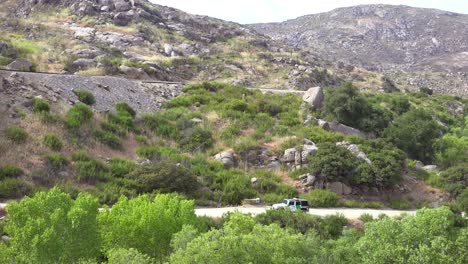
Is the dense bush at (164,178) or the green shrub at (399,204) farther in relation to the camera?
the green shrub at (399,204)

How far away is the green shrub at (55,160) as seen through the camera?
955 inches

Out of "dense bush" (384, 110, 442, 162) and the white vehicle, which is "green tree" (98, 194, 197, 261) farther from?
"dense bush" (384, 110, 442, 162)

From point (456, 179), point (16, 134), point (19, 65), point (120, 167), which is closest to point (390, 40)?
point (456, 179)

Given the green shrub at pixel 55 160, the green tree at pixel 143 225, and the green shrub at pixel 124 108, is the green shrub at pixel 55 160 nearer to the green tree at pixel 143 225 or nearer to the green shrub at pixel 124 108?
the green shrub at pixel 124 108

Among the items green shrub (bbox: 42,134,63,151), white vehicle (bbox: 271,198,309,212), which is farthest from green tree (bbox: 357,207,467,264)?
green shrub (bbox: 42,134,63,151)

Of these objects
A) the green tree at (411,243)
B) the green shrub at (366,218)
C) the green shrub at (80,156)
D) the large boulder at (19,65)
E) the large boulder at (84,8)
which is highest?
the large boulder at (84,8)

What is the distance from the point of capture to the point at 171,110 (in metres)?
37.6

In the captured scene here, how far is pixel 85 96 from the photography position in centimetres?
3309

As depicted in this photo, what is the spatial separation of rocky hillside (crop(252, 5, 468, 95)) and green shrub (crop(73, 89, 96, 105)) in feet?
352

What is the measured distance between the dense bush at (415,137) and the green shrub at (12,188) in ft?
89.9

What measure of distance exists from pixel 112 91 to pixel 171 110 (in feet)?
16.1

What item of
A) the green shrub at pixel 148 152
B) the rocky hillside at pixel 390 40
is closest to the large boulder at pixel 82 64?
the green shrub at pixel 148 152

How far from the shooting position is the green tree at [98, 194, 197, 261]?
41.4ft

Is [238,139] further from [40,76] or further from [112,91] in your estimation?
[40,76]
